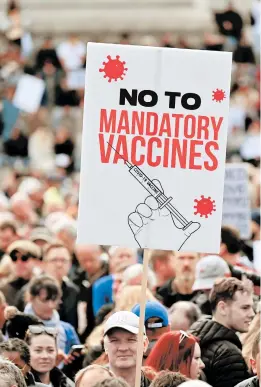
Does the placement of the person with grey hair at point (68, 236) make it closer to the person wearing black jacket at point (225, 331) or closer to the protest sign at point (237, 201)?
the protest sign at point (237, 201)

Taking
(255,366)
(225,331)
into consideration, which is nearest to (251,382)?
(255,366)

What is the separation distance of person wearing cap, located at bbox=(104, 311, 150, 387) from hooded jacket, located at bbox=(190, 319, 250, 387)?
0.72 metres

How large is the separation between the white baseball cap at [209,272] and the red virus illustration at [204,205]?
3.26 m

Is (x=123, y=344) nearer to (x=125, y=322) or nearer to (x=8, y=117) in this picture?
(x=125, y=322)

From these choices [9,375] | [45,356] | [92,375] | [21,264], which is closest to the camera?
[9,375]

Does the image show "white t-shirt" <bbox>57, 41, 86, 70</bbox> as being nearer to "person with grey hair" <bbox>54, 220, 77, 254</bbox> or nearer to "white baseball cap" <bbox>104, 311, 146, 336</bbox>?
"person with grey hair" <bbox>54, 220, 77, 254</bbox>

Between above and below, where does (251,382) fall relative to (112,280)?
below

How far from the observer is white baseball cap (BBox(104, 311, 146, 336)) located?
33.0 feet

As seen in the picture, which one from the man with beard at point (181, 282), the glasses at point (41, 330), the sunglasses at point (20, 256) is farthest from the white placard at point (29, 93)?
the glasses at point (41, 330)

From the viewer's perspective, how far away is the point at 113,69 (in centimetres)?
955

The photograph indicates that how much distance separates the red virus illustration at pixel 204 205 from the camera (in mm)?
9609

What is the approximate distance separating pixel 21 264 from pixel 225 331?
12.5 ft

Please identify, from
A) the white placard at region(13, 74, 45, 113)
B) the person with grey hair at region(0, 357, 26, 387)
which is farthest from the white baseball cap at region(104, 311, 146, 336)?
the white placard at region(13, 74, 45, 113)

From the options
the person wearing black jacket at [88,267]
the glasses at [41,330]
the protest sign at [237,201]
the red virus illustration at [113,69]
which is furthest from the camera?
the protest sign at [237,201]
